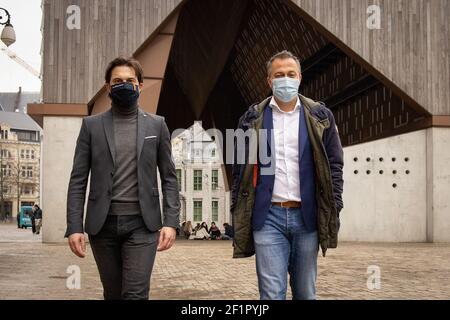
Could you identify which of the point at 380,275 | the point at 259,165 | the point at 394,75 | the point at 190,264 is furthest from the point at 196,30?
the point at 259,165

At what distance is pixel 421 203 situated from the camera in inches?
966

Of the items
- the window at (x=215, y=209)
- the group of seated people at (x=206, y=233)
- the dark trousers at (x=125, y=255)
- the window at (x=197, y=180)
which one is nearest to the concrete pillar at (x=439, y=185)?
the group of seated people at (x=206, y=233)

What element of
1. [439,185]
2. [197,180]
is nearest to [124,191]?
[439,185]

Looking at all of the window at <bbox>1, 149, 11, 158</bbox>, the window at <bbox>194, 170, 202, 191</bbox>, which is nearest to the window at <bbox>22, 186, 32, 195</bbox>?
the window at <bbox>1, 149, 11, 158</bbox>

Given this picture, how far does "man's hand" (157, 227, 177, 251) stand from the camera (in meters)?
4.41

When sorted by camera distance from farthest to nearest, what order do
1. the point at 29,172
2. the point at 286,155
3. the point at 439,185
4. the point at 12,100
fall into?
→ the point at 12,100 → the point at 29,172 → the point at 439,185 → the point at 286,155

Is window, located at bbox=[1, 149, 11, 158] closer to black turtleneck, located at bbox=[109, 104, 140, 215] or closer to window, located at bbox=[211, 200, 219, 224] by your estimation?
window, located at bbox=[211, 200, 219, 224]

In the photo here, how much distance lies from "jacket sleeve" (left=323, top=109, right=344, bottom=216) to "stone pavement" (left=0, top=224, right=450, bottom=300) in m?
4.71

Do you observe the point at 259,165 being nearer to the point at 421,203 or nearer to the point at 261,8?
the point at 421,203

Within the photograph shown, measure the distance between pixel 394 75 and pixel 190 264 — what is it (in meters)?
11.9

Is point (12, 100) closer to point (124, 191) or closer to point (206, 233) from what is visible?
point (206, 233)

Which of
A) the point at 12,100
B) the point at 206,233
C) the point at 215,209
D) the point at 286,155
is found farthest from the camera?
the point at 12,100

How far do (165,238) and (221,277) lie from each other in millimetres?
7317

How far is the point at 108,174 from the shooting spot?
4.36m
